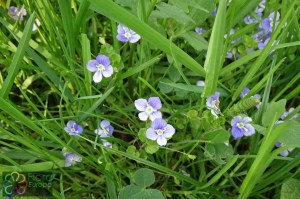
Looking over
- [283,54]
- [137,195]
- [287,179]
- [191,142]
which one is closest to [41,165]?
[137,195]

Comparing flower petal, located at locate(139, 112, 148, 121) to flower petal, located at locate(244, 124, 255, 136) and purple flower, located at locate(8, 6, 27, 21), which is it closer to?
flower petal, located at locate(244, 124, 255, 136)

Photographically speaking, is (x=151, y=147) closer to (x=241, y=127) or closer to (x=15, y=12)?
(x=241, y=127)

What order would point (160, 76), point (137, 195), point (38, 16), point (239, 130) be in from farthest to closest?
1. point (160, 76)
2. point (38, 16)
3. point (239, 130)
4. point (137, 195)

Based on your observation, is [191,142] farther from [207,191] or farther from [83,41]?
[83,41]

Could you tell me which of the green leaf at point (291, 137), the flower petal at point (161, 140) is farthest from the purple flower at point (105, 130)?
the green leaf at point (291, 137)

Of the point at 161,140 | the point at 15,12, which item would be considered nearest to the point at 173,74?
the point at 161,140

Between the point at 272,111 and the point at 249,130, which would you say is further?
the point at 249,130

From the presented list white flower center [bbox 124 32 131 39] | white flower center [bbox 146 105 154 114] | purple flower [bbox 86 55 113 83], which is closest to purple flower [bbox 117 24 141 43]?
white flower center [bbox 124 32 131 39]
